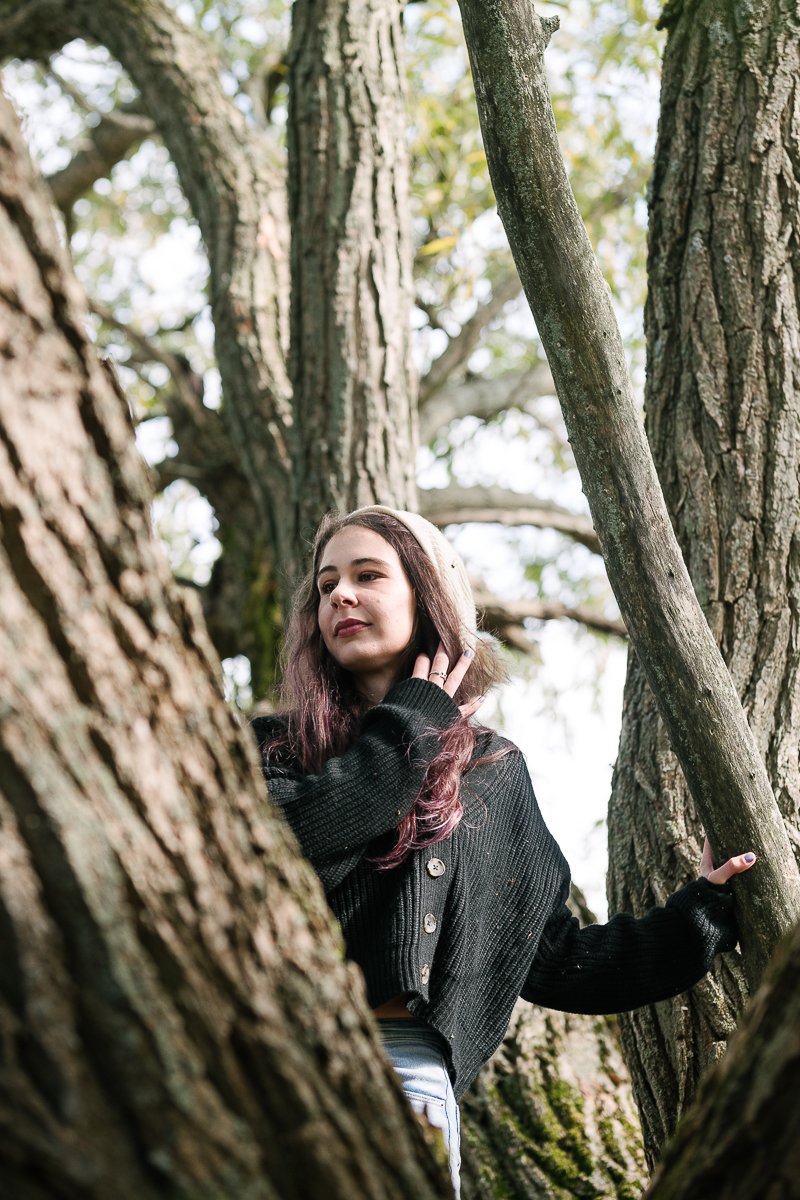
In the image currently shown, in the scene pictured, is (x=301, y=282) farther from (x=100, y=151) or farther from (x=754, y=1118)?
(x=100, y=151)

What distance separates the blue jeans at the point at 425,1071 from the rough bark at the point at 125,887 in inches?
47.9

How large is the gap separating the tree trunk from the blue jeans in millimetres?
524

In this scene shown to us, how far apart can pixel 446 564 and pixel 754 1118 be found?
1.99 m

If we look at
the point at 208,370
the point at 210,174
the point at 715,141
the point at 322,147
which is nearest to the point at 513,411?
the point at 208,370

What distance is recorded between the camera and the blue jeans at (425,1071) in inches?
96.6

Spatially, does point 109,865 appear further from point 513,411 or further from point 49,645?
point 513,411

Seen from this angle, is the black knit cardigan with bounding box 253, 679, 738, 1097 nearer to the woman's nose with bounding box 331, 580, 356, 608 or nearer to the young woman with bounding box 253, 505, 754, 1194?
the young woman with bounding box 253, 505, 754, 1194

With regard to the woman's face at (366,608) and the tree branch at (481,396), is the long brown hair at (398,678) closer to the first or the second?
the woman's face at (366,608)

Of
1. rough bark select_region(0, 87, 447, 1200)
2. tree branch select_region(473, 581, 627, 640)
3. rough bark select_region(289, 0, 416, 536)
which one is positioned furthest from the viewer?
tree branch select_region(473, 581, 627, 640)

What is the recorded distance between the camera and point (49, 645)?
46.3 inches

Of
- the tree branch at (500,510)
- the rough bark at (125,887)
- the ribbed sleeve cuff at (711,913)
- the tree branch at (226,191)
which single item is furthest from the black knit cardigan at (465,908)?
the tree branch at (500,510)

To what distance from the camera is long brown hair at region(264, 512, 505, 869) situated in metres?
2.68

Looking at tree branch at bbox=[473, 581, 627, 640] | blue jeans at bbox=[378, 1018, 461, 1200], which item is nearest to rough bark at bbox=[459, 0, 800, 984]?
blue jeans at bbox=[378, 1018, 461, 1200]

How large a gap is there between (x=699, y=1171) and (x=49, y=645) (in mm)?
803
